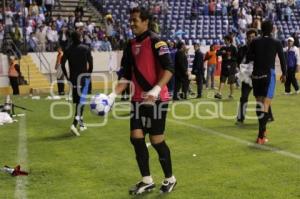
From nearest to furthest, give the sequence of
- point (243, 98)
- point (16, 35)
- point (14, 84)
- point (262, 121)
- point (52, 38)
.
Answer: point (262, 121), point (243, 98), point (14, 84), point (16, 35), point (52, 38)

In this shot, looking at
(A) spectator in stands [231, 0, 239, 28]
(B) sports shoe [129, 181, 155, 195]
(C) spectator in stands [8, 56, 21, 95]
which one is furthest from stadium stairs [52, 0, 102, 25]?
(B) sports shoe [129, 181, 155, 195]

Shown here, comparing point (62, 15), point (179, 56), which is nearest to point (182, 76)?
point (179, 56)

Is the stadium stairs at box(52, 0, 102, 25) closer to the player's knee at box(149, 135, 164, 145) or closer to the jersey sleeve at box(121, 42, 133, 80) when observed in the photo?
the jersey sleeve at box(121, 42, 133, 80)

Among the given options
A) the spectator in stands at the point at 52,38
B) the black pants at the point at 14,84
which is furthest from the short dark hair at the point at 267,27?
the spectator in stands at the point at 52,38

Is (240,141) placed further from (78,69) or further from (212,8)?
(212,8)

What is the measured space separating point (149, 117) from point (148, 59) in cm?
60

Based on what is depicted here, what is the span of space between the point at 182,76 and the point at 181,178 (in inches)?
390

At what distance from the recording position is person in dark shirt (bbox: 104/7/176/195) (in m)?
5.59

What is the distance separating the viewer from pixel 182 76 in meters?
16.3

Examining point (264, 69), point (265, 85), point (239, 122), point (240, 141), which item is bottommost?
point (239, 122)

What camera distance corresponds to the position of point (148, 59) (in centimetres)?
564

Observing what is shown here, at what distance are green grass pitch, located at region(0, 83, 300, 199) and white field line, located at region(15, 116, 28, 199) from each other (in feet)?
0.11

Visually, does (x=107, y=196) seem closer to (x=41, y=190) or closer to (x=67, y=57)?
(x=41, y=190)

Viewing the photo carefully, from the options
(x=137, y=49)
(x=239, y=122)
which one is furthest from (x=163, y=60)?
(x=239, y=122)
